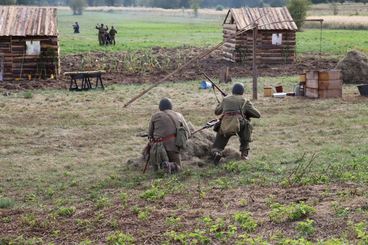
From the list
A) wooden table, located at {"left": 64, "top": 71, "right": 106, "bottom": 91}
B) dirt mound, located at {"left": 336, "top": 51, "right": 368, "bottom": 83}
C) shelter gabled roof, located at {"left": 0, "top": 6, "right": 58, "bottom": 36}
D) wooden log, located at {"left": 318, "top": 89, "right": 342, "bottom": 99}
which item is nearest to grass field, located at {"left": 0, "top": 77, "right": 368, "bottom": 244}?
wooden log, located at {"left": 318, "top": 89, "right": 342, "bottom": 99}

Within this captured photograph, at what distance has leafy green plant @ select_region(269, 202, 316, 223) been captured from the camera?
8664 mm

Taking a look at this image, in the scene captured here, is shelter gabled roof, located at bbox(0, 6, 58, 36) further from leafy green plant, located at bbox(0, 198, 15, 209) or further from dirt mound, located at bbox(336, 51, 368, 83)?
leafy green plant, located at bbox(0, 198, 15, 209)

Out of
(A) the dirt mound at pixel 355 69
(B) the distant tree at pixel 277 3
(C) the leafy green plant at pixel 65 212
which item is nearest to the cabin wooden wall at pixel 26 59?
(A) the dirt mound at pixel 355 69

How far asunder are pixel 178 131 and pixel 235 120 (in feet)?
4.31

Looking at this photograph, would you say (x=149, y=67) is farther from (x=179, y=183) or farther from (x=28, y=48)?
(x=179, y=183)

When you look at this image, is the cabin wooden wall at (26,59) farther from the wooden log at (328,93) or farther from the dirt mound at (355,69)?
the wooden log at (328,93)

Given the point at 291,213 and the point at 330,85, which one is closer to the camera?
the point at 291,213

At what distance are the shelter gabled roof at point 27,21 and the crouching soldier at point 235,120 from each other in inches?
653

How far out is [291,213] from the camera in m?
8.70

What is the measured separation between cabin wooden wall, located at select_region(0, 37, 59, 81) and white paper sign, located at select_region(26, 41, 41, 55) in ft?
0.42

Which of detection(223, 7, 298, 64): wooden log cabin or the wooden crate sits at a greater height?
detection(223, 7, 298, 64): wooden log cabin

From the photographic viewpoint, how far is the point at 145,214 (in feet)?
30.7

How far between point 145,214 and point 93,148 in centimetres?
599

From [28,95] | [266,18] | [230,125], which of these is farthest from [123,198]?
[266,18]
